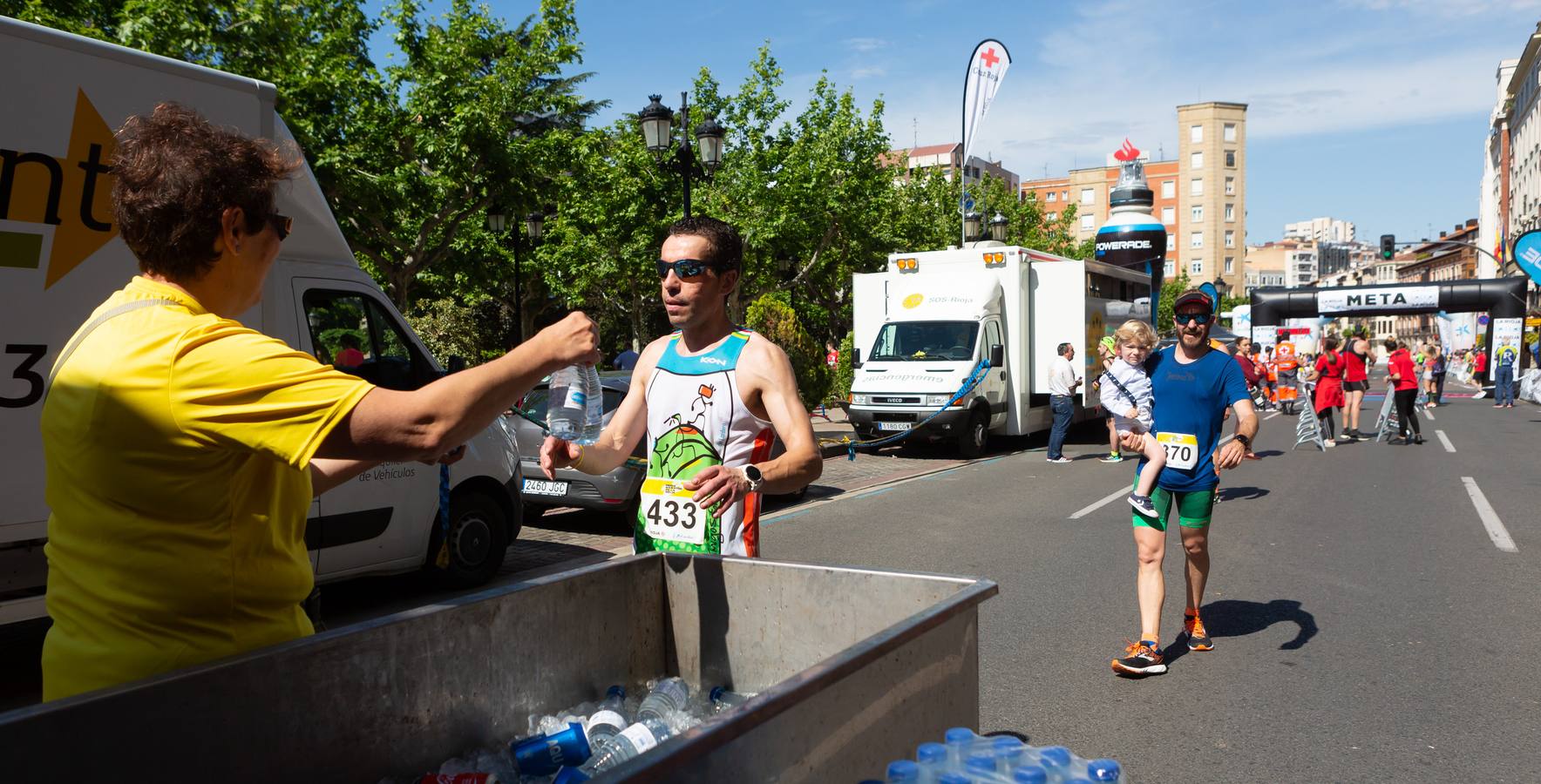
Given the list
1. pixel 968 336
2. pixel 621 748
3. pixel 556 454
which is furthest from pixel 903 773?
pixel 968 336

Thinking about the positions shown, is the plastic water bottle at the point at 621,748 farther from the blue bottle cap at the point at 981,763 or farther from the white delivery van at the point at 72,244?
the white delivery van at the point at 72,244

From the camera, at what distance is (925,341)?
1688 centimetres

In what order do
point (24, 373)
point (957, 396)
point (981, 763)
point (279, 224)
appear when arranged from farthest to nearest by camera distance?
point (957, 396)
point (24, 373)
point (981, 763)
point (279, 224)

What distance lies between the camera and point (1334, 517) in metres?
10.1

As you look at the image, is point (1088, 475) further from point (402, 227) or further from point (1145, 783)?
point (402, 227)

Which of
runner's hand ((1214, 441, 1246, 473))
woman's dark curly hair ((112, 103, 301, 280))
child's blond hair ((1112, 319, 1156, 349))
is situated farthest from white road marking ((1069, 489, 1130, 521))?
woman's dark curly hair ((112, 103, 301, 280))

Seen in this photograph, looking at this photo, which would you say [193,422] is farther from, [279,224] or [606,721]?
[606,721]

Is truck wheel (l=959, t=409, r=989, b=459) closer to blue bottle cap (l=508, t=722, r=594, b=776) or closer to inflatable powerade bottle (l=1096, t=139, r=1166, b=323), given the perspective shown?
blue bottle cap (l=508, t=722, r=594, b=776)

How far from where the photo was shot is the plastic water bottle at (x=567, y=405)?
10.3ft

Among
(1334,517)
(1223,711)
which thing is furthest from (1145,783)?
(1334,517)

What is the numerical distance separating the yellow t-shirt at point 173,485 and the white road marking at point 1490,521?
375 inches

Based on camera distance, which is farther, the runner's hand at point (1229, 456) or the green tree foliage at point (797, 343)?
the green tree foliage at point (797, 343)

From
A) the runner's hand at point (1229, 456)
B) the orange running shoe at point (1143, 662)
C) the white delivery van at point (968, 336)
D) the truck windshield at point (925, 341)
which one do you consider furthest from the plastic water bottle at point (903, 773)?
the truck windshield at point (925, 341)

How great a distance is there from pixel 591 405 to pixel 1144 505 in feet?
11.0
